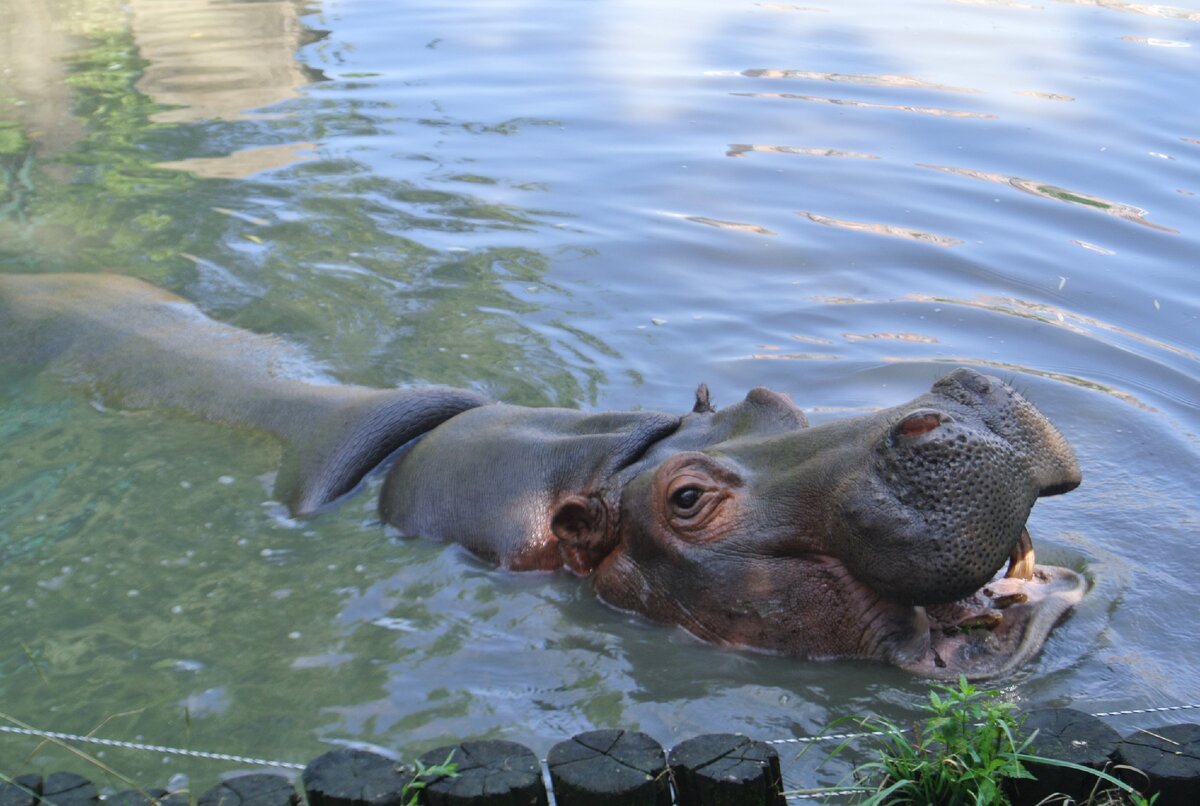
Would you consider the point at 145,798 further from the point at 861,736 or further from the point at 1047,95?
the point at 1047,95

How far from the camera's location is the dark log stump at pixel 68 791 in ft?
11.9

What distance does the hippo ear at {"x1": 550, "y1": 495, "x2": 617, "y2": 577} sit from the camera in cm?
521

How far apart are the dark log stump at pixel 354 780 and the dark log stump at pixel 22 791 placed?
69 centimetres

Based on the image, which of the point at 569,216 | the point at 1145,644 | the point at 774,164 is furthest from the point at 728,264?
the point at 1145,644

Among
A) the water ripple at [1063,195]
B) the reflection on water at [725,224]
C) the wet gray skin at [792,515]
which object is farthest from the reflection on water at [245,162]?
the wet gray skin at [792,515]

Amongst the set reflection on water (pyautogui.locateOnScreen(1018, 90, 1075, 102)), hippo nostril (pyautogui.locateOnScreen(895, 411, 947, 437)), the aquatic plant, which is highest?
hippo nostril (pyautogui.locateOnScreen(895, 411, 947, 437))

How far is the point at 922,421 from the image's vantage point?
427 centimetres

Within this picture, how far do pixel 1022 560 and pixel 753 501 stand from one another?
0.95 meters

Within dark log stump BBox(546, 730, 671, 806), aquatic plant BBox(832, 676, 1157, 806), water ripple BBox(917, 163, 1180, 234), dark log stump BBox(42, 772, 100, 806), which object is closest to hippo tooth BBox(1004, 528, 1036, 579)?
aquatic plant BBox(832, 676, 1157, 806)

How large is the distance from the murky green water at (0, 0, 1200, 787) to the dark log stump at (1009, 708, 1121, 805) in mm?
749

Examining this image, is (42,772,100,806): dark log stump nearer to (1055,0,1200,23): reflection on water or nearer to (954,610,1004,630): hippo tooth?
(954,610,1004,630): hippo tooth

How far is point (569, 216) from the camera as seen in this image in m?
10.6

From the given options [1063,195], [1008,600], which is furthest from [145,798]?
[1063,195]

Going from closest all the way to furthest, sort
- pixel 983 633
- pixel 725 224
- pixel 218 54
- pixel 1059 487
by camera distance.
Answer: pixel 1059 487 < pixel 983 633 < pixel 725 224 < pixel 218 54
